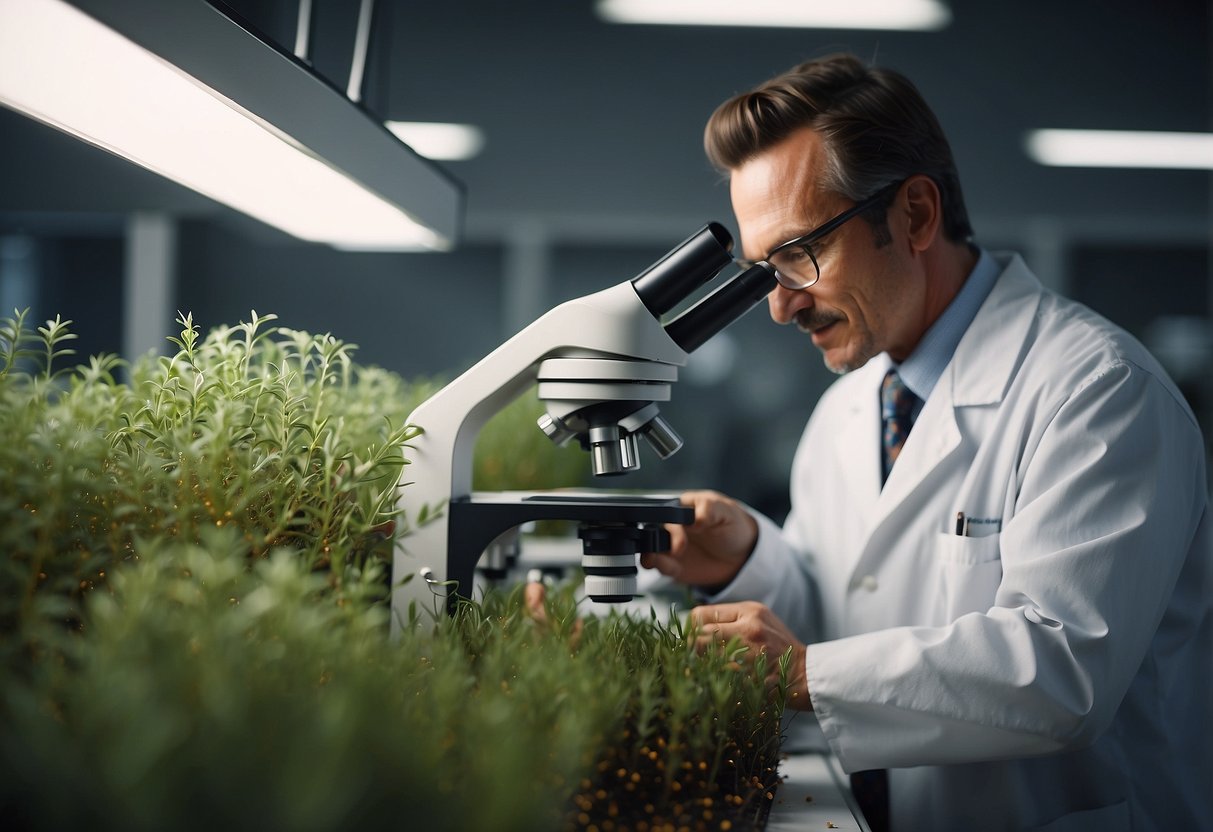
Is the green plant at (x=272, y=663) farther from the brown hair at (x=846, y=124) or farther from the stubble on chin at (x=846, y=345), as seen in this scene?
the brown hair at (x=846, y=124)

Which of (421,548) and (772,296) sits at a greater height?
(772,296)

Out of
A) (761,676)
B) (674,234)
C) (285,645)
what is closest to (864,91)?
(761,676)

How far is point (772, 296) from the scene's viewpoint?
3.99ft

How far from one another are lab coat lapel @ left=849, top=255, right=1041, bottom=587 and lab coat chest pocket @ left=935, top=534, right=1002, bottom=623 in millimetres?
82

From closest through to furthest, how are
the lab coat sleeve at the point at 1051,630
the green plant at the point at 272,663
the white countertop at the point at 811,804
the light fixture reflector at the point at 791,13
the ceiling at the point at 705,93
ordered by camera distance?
1. the green plant at the point at 272,663
2. the white countertop at the point at 811,804
3. the lab coat sleeve at the point at 1051,630
4. the light fixture reflector at the point at 791,13
5. the ceiling at the point at 705,93

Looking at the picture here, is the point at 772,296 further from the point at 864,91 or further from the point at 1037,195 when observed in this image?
the point at 1037,195

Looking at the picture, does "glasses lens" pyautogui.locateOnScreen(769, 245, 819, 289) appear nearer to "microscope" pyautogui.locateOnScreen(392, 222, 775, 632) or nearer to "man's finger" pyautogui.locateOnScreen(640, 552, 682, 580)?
"microscope" pyautogui.locateOnScreen(392, 222, 775, 632)

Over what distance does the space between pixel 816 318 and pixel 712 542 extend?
15.0 inches

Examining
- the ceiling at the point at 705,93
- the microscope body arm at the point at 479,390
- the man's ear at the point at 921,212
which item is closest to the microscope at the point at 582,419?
the microscope body arm at the point at 479,390

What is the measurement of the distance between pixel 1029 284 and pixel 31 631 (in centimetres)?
129

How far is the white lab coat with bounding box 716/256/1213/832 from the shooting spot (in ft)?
2.72

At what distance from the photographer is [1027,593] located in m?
0.89

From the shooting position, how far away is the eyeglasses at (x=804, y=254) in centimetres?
112

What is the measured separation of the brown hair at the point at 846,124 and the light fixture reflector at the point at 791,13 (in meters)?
1.88
